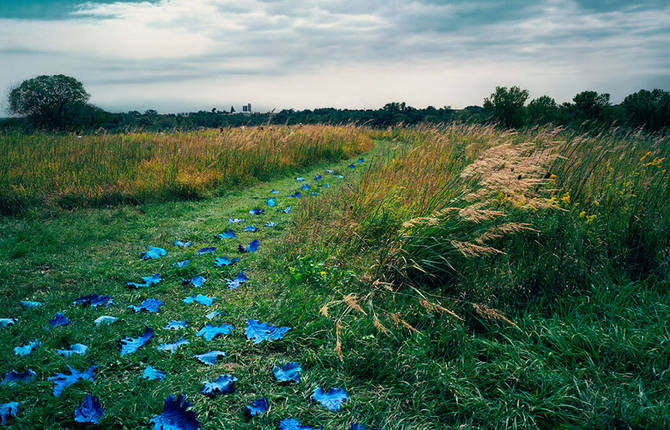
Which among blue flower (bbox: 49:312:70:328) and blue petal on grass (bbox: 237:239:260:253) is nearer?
blue flower (bbox: 49:312:70:328)

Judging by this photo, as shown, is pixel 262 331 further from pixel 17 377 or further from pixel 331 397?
pixel 17 377

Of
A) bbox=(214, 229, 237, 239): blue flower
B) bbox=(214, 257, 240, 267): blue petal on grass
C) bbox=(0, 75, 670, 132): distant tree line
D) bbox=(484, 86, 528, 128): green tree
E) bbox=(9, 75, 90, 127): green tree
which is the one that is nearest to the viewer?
bbox=(214, 257, 240, 267): blue petal on grass

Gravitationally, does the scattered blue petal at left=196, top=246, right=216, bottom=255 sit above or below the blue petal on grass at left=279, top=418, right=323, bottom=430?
above

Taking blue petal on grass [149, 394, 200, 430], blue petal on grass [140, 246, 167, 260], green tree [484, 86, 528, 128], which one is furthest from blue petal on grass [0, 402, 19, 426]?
green tree [484, 86, 528, 128]

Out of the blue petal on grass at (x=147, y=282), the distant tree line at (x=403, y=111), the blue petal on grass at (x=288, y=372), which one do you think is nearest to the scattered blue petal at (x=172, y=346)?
the blue petal on grass at (x=288, y=372)

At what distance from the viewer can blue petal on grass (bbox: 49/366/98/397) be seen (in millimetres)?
1932

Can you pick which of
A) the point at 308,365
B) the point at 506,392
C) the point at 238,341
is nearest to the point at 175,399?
the point at 238,341

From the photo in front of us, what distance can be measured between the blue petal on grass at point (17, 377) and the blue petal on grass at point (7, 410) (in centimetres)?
21

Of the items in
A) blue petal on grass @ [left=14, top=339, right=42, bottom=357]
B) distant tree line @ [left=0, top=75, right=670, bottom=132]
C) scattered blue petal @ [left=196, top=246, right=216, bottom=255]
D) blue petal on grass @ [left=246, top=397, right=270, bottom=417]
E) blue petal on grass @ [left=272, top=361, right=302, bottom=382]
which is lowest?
blue petal on grass @ [left=246, top=397, right=270, bottom=417]

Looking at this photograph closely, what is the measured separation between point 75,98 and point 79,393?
1340 inches

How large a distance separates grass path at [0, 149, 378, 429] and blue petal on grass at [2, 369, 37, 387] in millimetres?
36

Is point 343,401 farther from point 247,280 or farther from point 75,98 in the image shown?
point 75,98

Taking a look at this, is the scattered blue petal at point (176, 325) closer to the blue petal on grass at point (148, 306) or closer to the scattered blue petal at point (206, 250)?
the blue petal on grass at point (148, 306)

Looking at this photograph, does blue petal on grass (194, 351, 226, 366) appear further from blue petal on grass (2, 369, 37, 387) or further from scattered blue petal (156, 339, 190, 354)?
blue petal on grass (2, 369, 37, 387)
